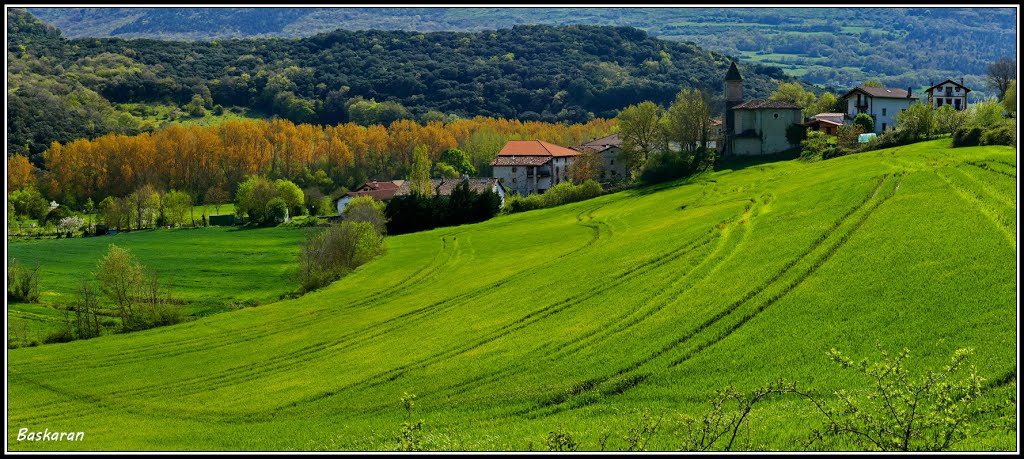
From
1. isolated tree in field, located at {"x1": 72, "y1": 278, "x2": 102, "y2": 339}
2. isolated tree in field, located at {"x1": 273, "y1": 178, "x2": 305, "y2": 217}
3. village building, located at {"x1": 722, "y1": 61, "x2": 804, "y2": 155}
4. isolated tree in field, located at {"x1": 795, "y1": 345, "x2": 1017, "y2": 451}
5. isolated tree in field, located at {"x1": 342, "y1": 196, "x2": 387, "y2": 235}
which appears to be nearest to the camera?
isolated tree in field, located at {"x1": 795, "y1": 345, "x2": 1017, "y2": 451}

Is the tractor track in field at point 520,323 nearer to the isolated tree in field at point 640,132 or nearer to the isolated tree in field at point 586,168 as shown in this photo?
the isolated tree in field at point 640,132

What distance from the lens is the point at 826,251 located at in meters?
47.8

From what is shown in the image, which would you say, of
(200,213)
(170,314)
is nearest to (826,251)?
(170,314)

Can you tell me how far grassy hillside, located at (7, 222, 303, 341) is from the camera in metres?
69.9

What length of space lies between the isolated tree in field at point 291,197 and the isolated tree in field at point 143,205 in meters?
15.7

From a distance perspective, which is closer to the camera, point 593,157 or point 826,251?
point 826,251

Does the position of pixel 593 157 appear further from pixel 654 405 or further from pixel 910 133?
pixel 654 405

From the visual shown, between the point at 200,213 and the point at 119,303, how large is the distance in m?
77.0

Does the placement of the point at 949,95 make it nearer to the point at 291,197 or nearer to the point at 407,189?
the point at 407,189

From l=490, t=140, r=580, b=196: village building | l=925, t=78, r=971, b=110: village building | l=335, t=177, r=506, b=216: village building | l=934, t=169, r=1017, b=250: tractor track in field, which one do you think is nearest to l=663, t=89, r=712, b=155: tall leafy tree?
l=335, t=177, r=506, b=216: village building

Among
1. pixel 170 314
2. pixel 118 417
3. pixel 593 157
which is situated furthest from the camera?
pixel 593 157

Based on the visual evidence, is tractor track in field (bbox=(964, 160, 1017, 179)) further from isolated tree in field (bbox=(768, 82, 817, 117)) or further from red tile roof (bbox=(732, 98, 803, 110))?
isolated tree in field (bbox=(768, 82, 817, 117))

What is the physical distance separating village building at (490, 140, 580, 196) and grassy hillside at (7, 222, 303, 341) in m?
33.9

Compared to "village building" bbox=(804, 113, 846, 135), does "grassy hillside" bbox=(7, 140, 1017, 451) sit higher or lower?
lower
